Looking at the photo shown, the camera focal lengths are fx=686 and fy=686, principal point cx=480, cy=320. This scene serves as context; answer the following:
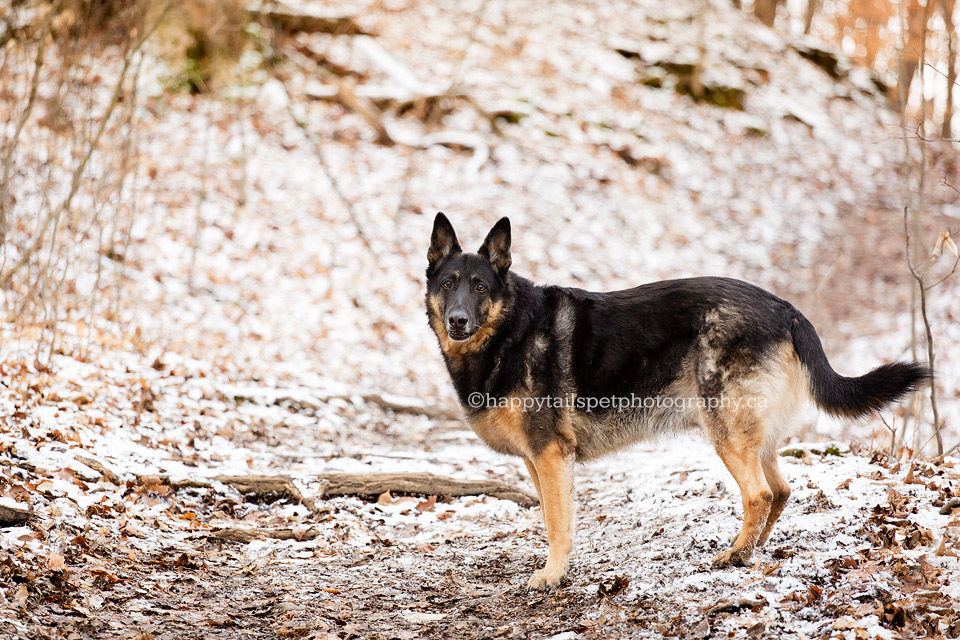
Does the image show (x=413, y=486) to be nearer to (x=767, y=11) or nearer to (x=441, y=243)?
(x=441, y=243)

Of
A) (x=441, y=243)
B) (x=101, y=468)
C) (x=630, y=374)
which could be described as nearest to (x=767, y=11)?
(x=441, y=243)

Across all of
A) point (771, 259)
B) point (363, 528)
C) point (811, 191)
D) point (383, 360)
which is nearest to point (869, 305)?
point (771, 259)

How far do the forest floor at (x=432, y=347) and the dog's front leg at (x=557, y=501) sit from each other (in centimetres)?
21

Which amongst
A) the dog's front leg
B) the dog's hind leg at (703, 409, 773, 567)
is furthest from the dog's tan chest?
the dog's hind leg at (703, 409, 773, 567)

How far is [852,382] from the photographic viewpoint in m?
4.66

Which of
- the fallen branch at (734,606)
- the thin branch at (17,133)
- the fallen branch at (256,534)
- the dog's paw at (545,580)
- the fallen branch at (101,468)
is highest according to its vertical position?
the thin branch at (17,133)

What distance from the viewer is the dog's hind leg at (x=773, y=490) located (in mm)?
4789

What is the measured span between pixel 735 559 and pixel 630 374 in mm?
1421

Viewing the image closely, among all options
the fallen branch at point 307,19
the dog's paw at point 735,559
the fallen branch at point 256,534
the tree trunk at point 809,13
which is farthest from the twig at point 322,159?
the tree trunk at point 809,13

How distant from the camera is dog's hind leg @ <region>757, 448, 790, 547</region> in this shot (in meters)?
4.79

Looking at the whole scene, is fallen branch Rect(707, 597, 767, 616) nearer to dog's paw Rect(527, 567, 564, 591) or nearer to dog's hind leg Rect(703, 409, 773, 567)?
dog's hind leg Rect(703, 409, 773, 567)

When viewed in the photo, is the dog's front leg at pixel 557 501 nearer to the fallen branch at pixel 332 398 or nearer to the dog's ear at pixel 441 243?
the dog's ear at pixel 441 243

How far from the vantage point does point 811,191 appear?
19359 mm

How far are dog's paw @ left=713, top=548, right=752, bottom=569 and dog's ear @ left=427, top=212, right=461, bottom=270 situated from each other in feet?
10.1
